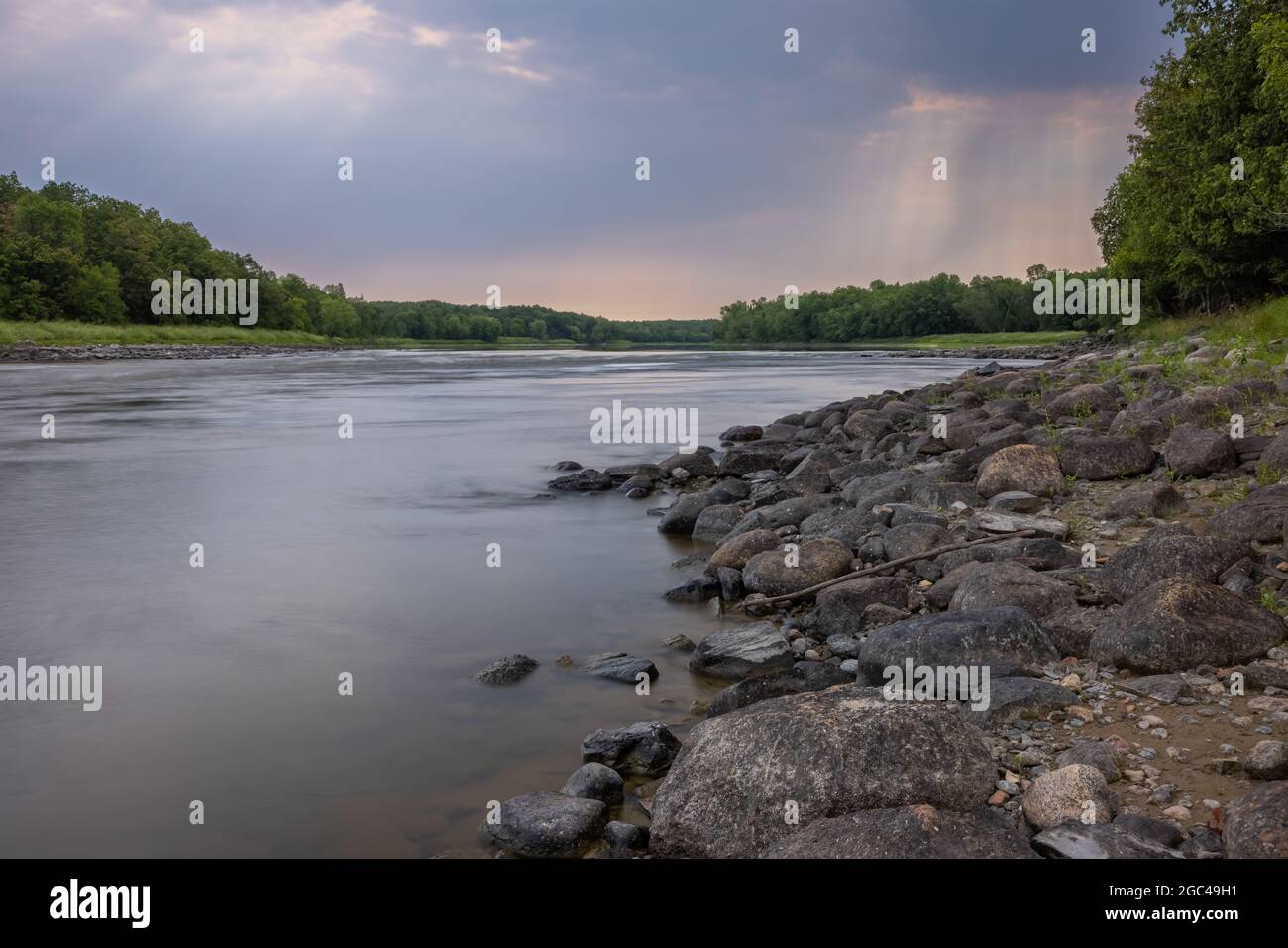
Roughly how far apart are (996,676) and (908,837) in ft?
7.72

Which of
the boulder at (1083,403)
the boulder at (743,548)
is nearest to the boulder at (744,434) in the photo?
the boulder at (1083,403)

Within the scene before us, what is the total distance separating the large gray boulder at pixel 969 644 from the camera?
6188 millimetres

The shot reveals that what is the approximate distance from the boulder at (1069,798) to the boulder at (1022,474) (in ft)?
22.7

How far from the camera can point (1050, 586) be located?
712cm

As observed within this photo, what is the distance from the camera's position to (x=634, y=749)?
5.94m

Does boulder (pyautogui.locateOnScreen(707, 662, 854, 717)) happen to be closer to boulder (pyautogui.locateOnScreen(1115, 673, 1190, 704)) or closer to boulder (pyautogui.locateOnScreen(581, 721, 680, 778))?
boulder (pyautogui.locateOnScreen(581, 721, 680, 778))

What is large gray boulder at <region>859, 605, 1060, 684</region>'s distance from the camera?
619 centimetres

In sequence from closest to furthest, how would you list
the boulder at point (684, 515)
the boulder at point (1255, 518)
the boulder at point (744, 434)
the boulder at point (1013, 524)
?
the boulder at point (1255, 518) → the boulder at point (1013, 524) → the boulder at point (684, 515) → the boulder at point (744, 434)

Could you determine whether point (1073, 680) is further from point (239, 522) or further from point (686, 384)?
point (686, 384)

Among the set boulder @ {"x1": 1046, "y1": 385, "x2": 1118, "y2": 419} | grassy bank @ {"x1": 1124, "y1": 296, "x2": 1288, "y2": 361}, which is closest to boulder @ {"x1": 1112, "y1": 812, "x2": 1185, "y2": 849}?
boulder @ {"x1": 1046, "y1": 385, "x2": 1118, "y2": 419}

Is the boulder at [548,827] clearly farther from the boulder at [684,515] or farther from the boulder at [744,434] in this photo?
the boulder at [744,434]

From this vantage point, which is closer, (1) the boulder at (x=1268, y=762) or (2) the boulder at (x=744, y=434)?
(1) the boulder at (x=1268, y=762)

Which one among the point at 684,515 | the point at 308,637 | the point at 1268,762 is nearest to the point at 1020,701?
the point at 1268,762

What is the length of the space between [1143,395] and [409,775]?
15.2 m
